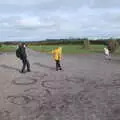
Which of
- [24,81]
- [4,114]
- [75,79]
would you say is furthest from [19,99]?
[75,79]

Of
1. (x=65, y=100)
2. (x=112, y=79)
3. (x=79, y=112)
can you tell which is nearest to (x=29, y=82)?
(x=112, y=79)

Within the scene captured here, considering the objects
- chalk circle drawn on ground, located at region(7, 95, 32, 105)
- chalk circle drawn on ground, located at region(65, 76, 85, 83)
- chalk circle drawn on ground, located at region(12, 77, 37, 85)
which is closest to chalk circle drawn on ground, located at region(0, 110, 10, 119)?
chalk circle drawn on ground, located at region(7, 95, 32, 105)

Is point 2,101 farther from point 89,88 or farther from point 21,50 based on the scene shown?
point 21,50

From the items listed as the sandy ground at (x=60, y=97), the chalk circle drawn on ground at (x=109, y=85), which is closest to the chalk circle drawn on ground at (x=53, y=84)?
the sandy ground at (x=60, y=97)

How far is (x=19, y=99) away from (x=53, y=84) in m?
3.74

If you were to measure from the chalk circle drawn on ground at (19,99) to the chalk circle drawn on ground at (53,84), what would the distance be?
2422mm

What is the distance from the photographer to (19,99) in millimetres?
14852

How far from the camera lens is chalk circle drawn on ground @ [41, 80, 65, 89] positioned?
1747 cm

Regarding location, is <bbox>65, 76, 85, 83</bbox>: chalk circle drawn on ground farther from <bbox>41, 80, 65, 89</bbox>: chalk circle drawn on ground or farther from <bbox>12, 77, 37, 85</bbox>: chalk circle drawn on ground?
<bbox>12, 77, 37, 85</bbox>: chalk circle drawn on ground

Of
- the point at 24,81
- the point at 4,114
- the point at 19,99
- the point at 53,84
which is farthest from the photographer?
the point at 24,81

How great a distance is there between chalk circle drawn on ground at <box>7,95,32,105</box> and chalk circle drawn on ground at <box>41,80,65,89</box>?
2422 millimetres

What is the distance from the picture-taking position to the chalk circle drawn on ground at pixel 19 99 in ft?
46.9

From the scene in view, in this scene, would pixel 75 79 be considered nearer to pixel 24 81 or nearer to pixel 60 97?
pixel 24 81

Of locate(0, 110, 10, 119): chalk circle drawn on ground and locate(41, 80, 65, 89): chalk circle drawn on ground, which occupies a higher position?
locate(41, 80, 65, 89): chalk circle drawn on ground
